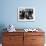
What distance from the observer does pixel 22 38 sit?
147 inches

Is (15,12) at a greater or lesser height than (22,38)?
greater

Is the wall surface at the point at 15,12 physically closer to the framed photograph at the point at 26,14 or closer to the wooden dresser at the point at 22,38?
the framed photograph at the point at 26,14

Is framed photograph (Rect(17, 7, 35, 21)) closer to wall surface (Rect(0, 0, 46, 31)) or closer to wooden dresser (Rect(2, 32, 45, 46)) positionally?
wall surface (Rect(0, 0, 46, 31))

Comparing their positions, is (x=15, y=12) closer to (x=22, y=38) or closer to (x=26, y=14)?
(x=26, y=14)

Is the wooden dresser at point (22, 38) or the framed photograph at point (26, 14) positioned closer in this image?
the wooden dresser at point (22, 38)

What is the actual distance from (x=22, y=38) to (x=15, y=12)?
96cm

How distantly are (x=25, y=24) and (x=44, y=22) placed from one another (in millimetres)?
639

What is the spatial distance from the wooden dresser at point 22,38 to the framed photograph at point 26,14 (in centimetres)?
66

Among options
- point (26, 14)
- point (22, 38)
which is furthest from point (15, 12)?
point (22, 38)

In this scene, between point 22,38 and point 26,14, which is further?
point 26,14

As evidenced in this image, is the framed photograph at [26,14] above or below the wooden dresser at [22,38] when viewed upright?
above

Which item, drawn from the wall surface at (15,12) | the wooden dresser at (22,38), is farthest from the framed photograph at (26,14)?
the wooden dresser at (22,38)

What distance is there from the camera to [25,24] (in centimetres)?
427

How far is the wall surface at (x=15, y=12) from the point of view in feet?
13.8
